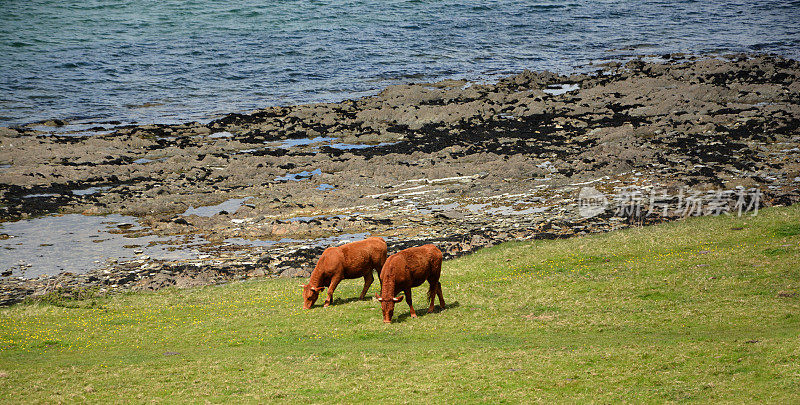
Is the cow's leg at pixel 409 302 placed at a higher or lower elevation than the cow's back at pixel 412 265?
lower

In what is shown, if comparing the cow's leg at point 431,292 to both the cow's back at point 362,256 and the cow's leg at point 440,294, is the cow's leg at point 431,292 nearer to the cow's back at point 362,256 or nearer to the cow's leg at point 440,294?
the cow's leg at point 440,294

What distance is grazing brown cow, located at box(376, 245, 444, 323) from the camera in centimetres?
1936

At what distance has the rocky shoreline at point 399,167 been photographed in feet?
102

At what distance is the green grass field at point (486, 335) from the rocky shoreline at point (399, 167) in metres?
3.60

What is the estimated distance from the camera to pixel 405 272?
19438mm

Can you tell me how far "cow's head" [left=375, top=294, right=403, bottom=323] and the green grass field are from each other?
24cm

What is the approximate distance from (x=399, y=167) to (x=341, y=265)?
19.6 metres

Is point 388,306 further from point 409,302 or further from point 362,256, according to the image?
point 362,256

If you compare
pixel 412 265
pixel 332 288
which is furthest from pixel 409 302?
pixel 332 288

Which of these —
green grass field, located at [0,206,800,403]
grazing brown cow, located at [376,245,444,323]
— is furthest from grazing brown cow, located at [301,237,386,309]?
grazing brown cow, located at [376,245,444,323]

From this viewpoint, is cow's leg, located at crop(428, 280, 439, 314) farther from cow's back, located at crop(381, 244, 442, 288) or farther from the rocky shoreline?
the rocky shoreline

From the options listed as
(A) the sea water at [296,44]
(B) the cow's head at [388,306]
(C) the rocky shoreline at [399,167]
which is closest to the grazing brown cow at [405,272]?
(B) the cow's head at [388,306]

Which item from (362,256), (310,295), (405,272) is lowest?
(310,295)

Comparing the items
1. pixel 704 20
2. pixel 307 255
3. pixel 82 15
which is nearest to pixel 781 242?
pixel 307 255
